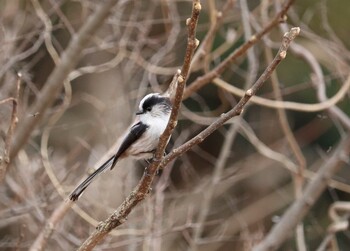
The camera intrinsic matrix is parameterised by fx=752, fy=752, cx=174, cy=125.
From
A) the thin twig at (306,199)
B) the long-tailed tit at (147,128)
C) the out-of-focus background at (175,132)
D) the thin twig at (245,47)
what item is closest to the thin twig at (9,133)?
the out-of-focus background at (175,132)

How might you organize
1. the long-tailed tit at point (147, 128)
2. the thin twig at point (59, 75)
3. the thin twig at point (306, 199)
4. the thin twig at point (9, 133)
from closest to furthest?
the thin twig at point (9, 133) → the long-tailed tit at point (147, 128) → the thin twig at point (59, 75) → the thin twig at point (306, 199)

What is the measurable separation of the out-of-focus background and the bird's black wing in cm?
50

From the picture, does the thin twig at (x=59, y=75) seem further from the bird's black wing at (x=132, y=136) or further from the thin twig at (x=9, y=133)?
the thin twig at (x=9, y=133)

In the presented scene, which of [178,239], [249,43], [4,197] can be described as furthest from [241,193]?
[249,43]

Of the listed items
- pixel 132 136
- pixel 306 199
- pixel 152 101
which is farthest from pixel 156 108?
pixel 306 199

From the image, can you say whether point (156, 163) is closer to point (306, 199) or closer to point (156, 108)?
point (156, 108)

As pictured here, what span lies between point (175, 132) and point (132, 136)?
348 centimetres

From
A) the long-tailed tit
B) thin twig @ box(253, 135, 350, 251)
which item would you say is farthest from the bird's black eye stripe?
thin twig @ box(253, 135, 350, 251)

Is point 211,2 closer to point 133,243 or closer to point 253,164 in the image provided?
point 133,243

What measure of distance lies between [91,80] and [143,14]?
150cm

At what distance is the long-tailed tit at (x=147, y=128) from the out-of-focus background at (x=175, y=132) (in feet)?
1.74

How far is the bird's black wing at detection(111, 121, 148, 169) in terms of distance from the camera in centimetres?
315

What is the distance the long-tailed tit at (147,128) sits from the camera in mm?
3117

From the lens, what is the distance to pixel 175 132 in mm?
6656
